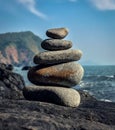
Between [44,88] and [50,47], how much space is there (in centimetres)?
175

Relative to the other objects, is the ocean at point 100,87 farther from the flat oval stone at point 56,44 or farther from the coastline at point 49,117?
the coastline at point 49,117

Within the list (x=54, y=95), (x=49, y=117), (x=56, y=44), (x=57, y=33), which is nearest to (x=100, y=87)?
(x=57, y=33)

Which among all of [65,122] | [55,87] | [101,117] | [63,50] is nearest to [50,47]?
[63,50]

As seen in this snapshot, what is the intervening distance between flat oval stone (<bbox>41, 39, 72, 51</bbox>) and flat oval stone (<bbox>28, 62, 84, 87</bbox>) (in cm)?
71

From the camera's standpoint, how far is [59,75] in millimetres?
16266

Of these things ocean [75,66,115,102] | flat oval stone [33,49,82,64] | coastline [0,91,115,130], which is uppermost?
flat oval stone [33,49,82,64]

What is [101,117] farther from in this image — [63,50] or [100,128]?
[63,50]

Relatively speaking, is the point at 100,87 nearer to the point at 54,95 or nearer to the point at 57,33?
the point at 57,33

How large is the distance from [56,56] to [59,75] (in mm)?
767

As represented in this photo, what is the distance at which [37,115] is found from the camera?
1262cm

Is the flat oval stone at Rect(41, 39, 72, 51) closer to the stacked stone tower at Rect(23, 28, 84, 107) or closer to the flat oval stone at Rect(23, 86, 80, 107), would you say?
the stacked stone tower at Rect(23, 28, 84, 107)

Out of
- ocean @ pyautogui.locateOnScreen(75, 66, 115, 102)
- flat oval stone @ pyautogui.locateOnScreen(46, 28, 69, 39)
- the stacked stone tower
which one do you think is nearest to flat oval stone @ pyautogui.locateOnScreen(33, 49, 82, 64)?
the stacked stone tower

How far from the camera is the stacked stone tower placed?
15922 millimetres

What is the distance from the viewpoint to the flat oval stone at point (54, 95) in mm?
15758
